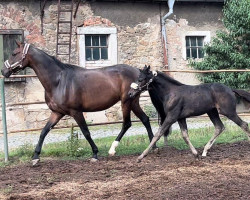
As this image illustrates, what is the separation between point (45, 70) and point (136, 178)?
9.33 feet

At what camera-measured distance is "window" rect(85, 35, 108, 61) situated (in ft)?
52.1

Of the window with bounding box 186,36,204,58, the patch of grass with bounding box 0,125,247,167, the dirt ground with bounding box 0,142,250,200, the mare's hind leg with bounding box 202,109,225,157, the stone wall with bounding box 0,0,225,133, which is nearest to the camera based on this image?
the dirt ground with bounding box 0,142,250,200

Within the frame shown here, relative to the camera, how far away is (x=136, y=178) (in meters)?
7.18

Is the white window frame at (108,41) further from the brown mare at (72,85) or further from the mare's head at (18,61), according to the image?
the mare's head at (18,61)

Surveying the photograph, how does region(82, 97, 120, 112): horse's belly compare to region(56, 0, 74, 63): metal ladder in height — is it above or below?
below

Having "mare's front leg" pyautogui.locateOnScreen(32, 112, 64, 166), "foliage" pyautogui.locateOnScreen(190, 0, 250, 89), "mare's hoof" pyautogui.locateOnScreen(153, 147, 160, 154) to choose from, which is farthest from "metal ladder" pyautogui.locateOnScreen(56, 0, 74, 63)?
"mare's hoof" pyautogui.locateOnScreen(153, 147, 160, 154)

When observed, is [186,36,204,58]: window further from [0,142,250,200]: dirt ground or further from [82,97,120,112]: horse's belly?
[82,97,120,112]: horse's belly

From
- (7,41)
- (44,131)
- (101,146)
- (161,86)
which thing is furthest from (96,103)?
(7,41)

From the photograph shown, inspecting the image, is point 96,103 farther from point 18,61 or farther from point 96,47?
point 96,47

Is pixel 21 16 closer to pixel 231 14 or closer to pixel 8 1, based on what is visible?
pixel 8 1

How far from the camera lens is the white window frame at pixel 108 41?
15586 millimetres

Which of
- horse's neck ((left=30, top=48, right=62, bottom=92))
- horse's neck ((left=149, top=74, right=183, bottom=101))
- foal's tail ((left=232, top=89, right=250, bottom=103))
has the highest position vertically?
horse's neck ((left=30, top=48, right=62, bottom=92))

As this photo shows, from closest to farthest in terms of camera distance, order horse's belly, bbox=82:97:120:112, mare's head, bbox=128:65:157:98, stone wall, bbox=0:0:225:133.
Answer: mare's head, bbox=128:65:157:98 < horse's belly, bbox=82:97:120:112 < stone wall, bbox=0:0:225:133

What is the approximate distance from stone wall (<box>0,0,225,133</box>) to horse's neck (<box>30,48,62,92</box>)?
226 inches
